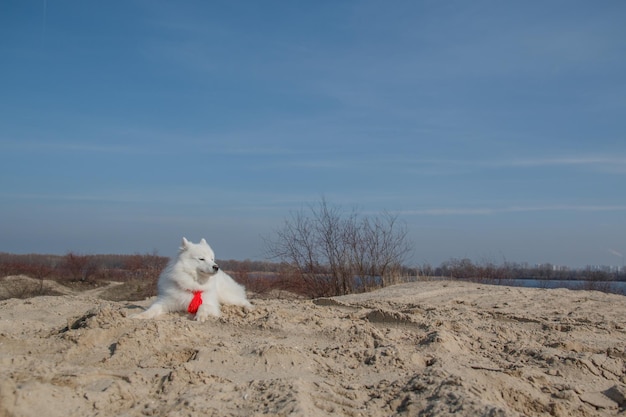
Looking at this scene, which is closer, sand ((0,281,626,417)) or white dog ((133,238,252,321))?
sand ((0,281,626,417))

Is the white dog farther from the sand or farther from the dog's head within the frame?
the sand

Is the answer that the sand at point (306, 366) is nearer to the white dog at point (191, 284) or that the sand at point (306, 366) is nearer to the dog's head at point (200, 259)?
the white dog at point (191, 284)

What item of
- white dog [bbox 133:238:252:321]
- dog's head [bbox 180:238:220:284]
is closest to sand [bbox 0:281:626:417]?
white dog [bbox 133:238:252:321]

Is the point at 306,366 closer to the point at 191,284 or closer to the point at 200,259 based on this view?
the point at 191,284

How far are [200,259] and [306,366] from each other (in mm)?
2822

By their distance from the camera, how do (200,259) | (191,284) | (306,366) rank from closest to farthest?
(306,366) → (191,284) → (200,259)

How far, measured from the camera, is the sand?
337 cm

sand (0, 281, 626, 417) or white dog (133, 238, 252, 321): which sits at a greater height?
white dog (133, 238, 252, 321)

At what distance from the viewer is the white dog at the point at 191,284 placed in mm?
6320

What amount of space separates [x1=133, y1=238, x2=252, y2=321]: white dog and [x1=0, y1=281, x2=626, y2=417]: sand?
0.20m

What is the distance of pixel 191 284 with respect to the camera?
6520mm

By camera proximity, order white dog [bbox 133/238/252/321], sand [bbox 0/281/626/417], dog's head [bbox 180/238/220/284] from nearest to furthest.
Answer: sand [bbox 0/281/626/417] < white dog [bbox 133/238/252/321] < dog's head [bbox 180/238/220/284]

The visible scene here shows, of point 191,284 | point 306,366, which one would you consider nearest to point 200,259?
point 191,284

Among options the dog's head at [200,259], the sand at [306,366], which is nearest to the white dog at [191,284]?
the dog's head at [200,259]
